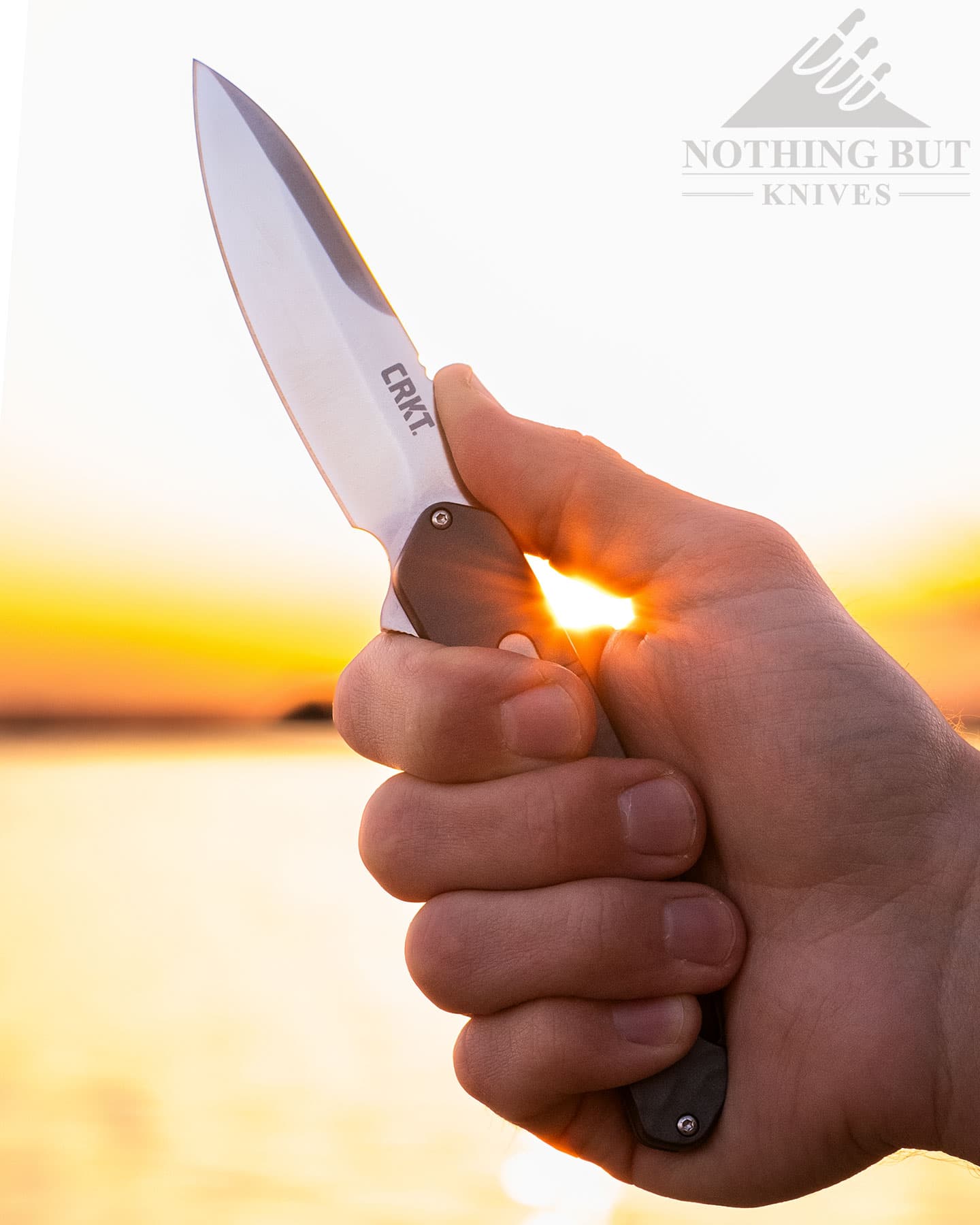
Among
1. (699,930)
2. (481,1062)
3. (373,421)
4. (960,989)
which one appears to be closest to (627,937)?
(699,930)

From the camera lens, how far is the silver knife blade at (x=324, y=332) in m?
0.77

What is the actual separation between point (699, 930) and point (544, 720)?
0.21 m

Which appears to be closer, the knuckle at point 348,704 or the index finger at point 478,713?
the index finger at point 478,713

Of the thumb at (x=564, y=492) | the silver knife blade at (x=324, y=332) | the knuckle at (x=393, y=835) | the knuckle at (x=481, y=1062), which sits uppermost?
the silver knife blade at (x=324, y=332)

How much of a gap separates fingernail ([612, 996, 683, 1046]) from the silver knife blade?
0.37 m

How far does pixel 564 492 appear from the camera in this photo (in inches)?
32.2

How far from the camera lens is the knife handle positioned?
735mm

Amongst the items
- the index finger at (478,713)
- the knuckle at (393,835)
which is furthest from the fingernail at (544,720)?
the knuckle at (393,835)

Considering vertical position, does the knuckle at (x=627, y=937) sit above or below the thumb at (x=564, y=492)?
below

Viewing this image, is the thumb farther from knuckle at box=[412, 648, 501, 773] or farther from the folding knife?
knuckle at box=[412, 648, 501, 773]

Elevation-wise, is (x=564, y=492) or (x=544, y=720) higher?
(x=564, y=492)

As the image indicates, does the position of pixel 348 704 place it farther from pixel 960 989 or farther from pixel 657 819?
pixel 960 989

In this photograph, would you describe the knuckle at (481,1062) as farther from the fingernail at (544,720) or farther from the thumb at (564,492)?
the thumb at (564,492)

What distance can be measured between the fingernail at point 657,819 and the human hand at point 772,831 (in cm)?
3
